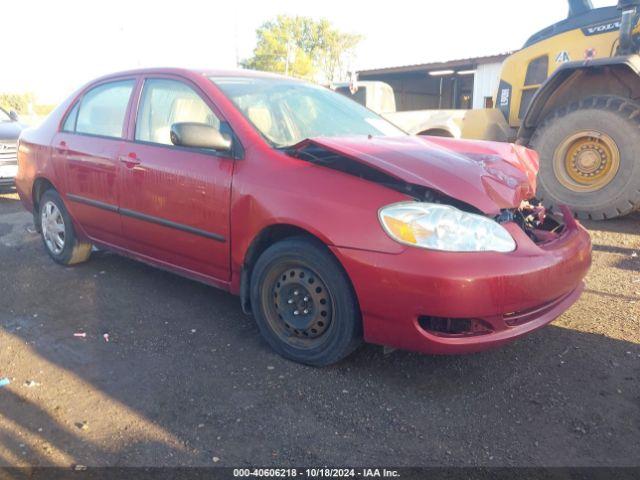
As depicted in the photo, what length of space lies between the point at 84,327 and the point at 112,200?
946mm

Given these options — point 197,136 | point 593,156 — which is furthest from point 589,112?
point 197,136

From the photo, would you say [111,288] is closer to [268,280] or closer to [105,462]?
[268,280]

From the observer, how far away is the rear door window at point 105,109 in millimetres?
3783

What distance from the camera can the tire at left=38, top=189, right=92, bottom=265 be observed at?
170 inches

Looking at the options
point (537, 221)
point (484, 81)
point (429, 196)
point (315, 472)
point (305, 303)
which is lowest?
point (315, 472)

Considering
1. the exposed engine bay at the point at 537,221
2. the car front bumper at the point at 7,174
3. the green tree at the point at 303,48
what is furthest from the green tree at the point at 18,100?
the exposed engine bay at the point at 537,221

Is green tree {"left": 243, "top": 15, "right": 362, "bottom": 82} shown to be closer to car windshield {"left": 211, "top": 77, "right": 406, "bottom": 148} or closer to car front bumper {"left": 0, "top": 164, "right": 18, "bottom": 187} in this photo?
car front bumper {"left": 0, "top": 164, "right": 18, "bottom": 187}

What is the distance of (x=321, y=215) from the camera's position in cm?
254

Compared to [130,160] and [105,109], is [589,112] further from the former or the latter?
[105,109]

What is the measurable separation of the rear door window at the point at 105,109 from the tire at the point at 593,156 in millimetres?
4505

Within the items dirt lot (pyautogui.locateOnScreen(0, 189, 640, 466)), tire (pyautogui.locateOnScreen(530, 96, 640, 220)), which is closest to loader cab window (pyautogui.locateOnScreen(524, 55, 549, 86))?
tire (pyautogui.locateOnScreen(530, 96, 640, 220))

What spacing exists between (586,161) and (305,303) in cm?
432

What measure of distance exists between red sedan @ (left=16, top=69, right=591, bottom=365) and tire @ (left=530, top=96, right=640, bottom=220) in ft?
7.97

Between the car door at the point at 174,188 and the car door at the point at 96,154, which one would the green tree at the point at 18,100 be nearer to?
the car door at the point at 96,154
